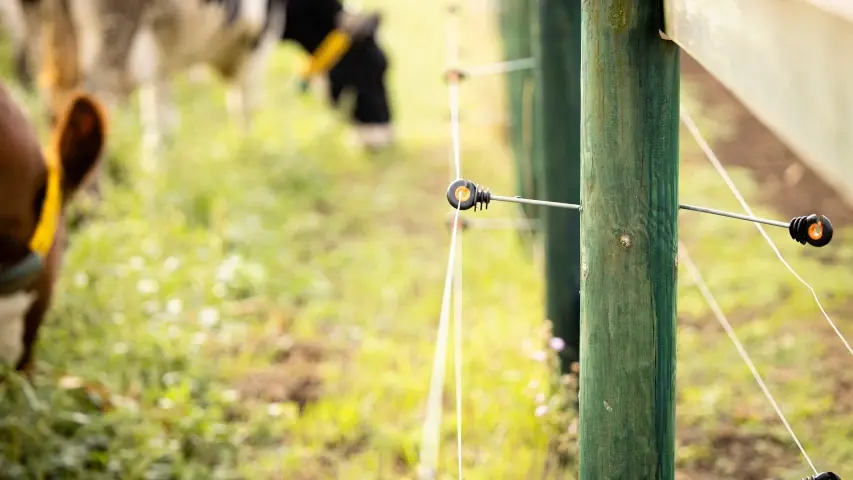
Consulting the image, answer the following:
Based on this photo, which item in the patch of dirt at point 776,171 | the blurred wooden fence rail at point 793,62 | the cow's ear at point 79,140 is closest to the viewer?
the blurred wooden fence rail at point 793,62

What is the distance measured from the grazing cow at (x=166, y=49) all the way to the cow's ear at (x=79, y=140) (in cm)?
247

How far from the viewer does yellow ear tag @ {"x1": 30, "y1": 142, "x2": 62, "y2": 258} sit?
2466mm

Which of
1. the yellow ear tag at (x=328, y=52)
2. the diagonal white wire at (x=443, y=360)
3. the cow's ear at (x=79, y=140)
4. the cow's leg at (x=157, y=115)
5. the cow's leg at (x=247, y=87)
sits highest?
the yellow ear tag at (x=328, y=52)

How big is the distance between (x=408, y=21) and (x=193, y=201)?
6122mm

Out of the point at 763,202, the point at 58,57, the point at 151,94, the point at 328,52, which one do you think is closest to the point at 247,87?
the point at 328,52

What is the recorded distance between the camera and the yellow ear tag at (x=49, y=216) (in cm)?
247

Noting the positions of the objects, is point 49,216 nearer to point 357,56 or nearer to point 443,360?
point 443,360

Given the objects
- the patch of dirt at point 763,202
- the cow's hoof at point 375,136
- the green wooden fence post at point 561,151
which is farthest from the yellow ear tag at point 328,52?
the green wooden fence post at point 561,151

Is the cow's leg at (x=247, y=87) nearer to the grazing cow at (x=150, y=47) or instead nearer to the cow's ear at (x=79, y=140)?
the grazing cow at (x=150, y=47)

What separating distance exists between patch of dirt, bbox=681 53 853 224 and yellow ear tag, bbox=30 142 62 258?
136 inches

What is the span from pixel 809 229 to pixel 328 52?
5.45 metres

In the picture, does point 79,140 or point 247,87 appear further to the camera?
point 247,87

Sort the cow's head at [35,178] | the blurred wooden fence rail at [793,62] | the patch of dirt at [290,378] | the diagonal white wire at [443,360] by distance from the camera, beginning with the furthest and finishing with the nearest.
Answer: the patch of dirt at [290,378] < the cow's head at [35,178] < the diagonal white wire at [443,360] < the blurred wooden fence rail at [793,62]

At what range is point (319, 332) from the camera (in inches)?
150
